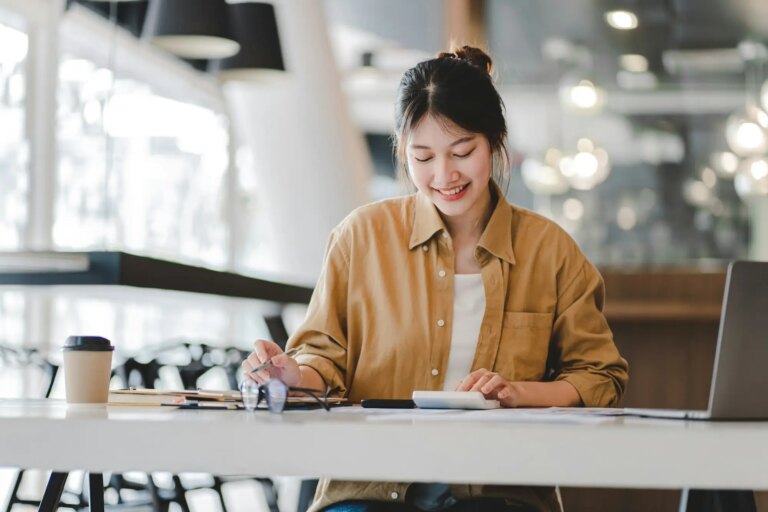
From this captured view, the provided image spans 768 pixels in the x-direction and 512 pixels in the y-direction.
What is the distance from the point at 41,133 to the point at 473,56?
3.39 meters

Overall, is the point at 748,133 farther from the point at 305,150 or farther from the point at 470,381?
the point at 470,381

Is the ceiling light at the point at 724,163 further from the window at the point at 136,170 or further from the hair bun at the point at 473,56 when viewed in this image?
the hair bun at the point at 473,56

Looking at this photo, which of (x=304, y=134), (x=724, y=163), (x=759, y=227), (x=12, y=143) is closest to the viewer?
(x=12, y=143)

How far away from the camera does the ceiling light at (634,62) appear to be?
28.1 ft

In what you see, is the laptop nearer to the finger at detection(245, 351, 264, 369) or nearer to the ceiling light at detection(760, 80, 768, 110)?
the finger at detection(245, 351, 264, 369)

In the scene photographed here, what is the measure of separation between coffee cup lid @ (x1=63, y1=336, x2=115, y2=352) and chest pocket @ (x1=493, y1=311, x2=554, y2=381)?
688 mm

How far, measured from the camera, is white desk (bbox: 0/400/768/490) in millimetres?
1076

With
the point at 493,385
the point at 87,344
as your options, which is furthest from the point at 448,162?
the point at 87,344

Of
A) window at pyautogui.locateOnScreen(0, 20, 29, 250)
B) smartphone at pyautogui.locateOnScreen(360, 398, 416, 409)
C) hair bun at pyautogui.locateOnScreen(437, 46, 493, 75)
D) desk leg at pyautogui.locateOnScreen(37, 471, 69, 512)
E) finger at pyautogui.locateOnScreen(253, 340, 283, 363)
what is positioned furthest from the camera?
window at pyautogui.locateOnScreen(0, 20, 29, 250)

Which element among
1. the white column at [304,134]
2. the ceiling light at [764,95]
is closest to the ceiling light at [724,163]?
the ceiling light at [764,95]

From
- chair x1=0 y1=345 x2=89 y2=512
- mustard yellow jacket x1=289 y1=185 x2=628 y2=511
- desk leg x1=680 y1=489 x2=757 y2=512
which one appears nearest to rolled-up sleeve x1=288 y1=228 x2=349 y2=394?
mustard yellow jacket x1=289 y1=185 x2=628 y2=511

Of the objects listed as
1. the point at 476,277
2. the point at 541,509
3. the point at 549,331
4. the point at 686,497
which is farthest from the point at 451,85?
the point at 686,497

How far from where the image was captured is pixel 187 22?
418cm

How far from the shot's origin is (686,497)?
56.0 inches
